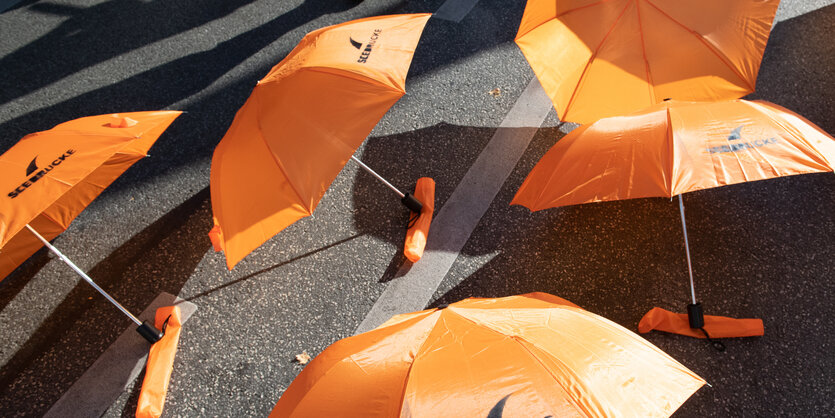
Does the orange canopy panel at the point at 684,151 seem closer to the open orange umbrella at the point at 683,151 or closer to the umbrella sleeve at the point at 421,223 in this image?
the open orange umbrella at the point at 683,151

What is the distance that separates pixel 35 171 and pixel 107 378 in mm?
1712

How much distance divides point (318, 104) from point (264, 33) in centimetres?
345

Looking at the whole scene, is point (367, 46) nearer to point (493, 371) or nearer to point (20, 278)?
point (493, 371)

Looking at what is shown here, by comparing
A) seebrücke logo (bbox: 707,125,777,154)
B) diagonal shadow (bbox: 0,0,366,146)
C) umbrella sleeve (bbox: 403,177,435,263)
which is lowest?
umbrella sleeve (bbox: 403,177,435,263)

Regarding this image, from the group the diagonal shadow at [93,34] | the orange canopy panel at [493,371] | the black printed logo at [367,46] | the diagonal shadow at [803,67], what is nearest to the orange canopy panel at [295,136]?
the black printed logo at [367,46]

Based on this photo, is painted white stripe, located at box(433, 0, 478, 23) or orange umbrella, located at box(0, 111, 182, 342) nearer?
orange umbrella, located at box(0, 111, 182, 342)

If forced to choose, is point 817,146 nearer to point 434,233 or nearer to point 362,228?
point 434,233

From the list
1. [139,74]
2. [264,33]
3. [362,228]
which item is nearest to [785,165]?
[362,228]

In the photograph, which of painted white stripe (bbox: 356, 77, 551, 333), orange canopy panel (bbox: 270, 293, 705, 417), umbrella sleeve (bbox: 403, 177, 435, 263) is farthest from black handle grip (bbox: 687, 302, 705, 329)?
umbrella sleeve (bbox: 403, 177, 435, 263)

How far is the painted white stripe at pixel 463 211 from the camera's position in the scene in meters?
3.71

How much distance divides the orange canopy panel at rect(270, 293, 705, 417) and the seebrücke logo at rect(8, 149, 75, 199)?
183 cm

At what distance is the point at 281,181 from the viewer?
9.21 feet

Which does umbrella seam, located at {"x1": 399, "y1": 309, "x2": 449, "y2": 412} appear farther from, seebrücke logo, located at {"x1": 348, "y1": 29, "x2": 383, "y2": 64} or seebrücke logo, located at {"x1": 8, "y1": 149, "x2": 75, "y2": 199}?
seebrücke logo, located at {"x1": 8, "y1": 149, "x2": 75, "y2": 199}

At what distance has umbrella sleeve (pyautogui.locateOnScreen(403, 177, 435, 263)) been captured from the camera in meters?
3.82
